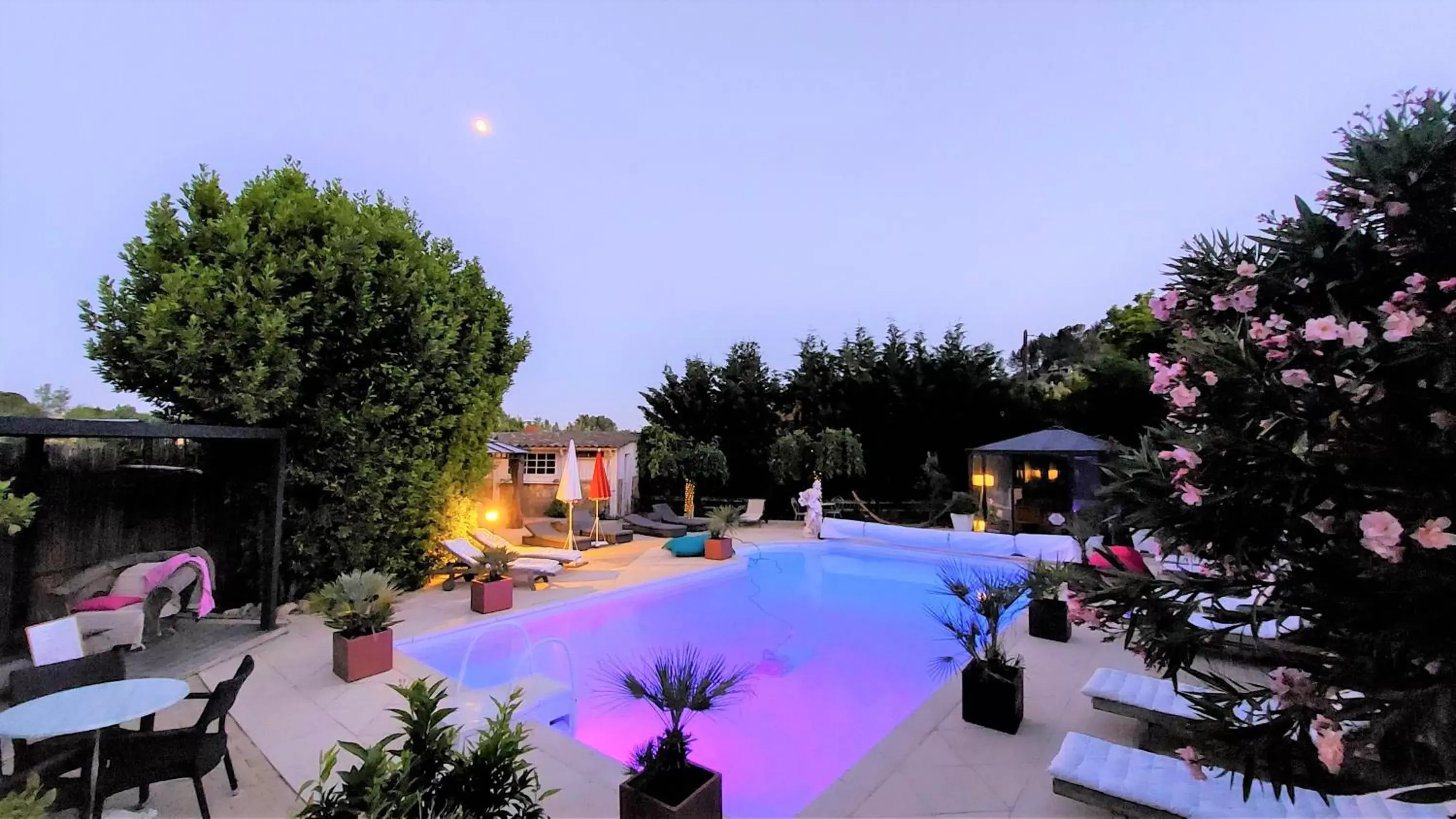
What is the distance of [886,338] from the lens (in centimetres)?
1864

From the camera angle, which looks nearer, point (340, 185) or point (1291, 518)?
point (1291, 518)

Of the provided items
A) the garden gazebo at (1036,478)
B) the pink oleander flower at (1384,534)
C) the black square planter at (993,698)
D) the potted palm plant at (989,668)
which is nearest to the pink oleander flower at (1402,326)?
the pink oleander flower at (1384,534)

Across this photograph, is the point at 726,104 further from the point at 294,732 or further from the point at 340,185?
the point at 294,732

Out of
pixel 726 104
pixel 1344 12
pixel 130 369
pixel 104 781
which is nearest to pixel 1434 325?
pixel 104 781

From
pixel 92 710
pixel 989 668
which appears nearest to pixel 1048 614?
pixel 989 668

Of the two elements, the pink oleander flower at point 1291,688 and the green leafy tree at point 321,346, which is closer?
the pink oleander flower at point 1291,688

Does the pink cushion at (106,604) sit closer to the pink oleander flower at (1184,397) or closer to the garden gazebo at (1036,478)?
the pink oleander flower at (1184,397)

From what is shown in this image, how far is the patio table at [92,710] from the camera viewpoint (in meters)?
2.93

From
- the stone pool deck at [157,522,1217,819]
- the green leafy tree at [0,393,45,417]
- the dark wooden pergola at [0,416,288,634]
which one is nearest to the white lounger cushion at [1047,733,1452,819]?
the stone pool deck at [157,522,1217,819]

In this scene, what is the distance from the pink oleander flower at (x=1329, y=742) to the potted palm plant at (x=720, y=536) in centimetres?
1074

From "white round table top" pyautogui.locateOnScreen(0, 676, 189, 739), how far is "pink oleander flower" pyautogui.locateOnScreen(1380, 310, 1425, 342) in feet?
17.8

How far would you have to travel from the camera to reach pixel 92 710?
3.12m

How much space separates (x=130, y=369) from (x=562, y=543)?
24.8ft

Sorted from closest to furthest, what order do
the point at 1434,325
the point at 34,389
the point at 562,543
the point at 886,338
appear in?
the point at 1434,325, the point at 34,389, the point at 562,543, the point at 886,338
